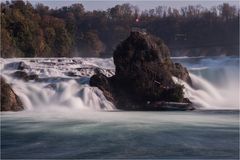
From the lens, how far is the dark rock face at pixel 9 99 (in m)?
18.8

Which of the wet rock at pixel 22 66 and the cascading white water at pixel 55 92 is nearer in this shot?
the cascading white water at pixel 55 92

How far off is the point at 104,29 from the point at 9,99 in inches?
1649

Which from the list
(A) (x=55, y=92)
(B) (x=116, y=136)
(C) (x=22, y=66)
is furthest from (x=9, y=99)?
(B) (x=116, y=136)

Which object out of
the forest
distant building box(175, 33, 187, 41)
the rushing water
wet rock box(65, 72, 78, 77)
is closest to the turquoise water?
the rushing water

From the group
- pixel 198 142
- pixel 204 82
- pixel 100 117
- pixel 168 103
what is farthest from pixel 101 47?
pixel 198 142

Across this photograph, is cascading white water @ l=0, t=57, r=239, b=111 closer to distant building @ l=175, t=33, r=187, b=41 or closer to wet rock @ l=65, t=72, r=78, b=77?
wet rock @ l=65, t=72, r=78, b=77

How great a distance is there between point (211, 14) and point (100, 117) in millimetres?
42021

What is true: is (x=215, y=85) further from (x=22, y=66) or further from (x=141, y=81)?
(x=22, y=66)

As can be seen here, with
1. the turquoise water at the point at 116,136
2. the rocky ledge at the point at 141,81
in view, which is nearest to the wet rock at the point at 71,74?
the rocky ledge at the point at 141,81

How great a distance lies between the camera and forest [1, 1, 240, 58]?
120 ft

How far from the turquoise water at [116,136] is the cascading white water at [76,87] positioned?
2095mm

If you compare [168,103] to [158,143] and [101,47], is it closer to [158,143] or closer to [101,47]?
[158,143]

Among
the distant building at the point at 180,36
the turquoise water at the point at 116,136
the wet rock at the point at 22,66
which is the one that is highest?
the distant building at the point at 180,36

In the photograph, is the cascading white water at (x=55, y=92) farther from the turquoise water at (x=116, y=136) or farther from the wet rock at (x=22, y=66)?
the turquoise water at (x=116, y=136)
